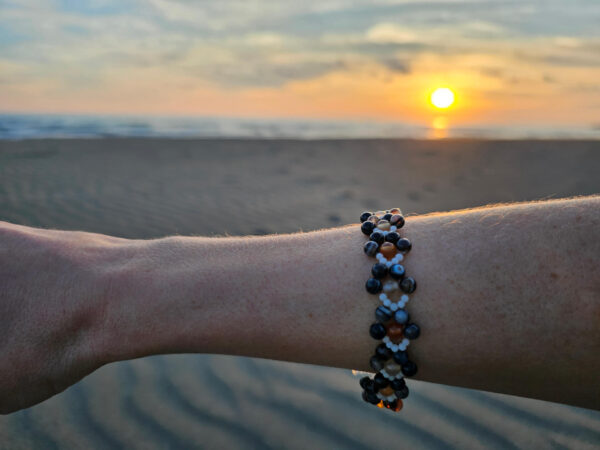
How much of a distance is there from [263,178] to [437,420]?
7796 mm

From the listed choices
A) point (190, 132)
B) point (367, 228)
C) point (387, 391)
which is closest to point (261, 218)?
point (367, 228)

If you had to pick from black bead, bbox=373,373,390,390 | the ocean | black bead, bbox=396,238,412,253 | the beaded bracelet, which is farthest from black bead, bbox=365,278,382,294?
the ocean

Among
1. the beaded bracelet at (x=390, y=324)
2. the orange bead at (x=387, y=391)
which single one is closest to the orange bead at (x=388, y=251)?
the beaded bracelet at (x=390, y=324)

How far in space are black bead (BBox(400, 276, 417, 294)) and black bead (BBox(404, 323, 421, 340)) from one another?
3.2 inches

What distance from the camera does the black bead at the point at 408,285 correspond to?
1104 mm

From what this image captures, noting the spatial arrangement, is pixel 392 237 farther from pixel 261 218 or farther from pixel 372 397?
pixel 261 218

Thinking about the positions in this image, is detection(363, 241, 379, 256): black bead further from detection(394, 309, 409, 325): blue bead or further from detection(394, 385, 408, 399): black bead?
detection(394, 385, 408, 399): black bead

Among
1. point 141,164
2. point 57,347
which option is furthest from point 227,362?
point 141,164

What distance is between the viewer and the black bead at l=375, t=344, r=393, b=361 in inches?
44.0

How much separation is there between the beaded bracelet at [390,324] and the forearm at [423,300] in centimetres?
3

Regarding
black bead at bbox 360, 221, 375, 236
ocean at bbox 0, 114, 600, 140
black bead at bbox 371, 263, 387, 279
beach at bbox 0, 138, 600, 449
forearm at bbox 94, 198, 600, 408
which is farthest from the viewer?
ocean at bbox 0, 114, 600, 140

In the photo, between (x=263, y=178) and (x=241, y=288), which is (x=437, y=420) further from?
(x=263, y=178)

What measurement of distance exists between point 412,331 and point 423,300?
3.3 inches

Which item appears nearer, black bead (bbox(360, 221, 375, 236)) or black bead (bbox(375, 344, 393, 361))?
black bead (bbox(375, 344, 393, 361))
